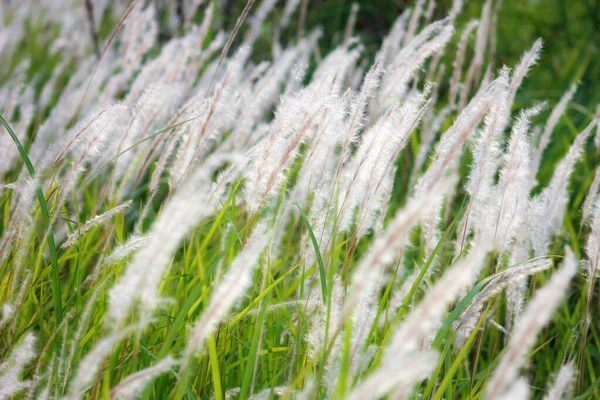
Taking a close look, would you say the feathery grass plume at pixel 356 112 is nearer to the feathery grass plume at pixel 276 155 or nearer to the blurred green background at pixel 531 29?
the feathery grass plume at pixel 276 155

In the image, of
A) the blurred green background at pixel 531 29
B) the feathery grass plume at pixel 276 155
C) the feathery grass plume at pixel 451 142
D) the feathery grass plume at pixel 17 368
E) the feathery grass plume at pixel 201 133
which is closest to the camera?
the feathery grass plume at pixel 17 368

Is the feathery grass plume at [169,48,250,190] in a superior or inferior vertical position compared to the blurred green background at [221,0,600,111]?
inferior

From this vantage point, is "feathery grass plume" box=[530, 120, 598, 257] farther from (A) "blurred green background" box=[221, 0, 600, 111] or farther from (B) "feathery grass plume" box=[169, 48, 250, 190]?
(A) "blurred green background" box=[221, 0, 600, 111]

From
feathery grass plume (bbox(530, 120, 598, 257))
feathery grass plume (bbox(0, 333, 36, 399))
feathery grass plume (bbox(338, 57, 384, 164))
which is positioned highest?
feathery grass plume (bbox(338, 57, 384, 164))

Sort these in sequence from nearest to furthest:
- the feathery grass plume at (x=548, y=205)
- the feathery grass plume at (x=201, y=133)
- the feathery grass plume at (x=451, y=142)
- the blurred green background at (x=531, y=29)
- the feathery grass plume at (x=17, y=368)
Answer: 1. the feathery grass plume at (x=17, y=368)
2. the feathery grass plume at (x=451, y=142)
3. the feathery grass plume at (x=201, y=133)
4. the feathery grass plume at (x=548, y=205)
5. the blurred green background at (x=531, y=29)

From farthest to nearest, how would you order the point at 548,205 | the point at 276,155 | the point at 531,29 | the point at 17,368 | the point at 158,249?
the point at 531,29 < the point at 548,205 < the point at 276,155 < the point at 17,368 < the point at 158,249

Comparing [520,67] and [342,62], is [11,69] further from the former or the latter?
[520,67]

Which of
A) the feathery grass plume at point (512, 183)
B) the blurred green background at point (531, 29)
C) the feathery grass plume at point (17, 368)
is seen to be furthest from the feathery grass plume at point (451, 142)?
the blurred green background at point (531, 29)

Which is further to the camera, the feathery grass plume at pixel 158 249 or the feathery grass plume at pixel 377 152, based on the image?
the feathery grass plume at pixel 377 152

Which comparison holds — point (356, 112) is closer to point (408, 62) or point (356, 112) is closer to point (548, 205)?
point (408, 62)

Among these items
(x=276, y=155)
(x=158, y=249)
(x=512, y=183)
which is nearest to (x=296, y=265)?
(x=276, y=155)

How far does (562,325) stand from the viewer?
2066 mm

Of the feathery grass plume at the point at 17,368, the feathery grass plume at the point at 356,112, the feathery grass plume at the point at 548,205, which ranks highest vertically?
the feathery grass plume at the point at 356,112

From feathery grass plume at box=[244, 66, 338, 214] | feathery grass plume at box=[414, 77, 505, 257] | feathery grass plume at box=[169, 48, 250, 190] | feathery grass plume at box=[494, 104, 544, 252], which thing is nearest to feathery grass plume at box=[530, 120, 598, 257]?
feathery grass plume at box=[494, 104, 544, 252]
